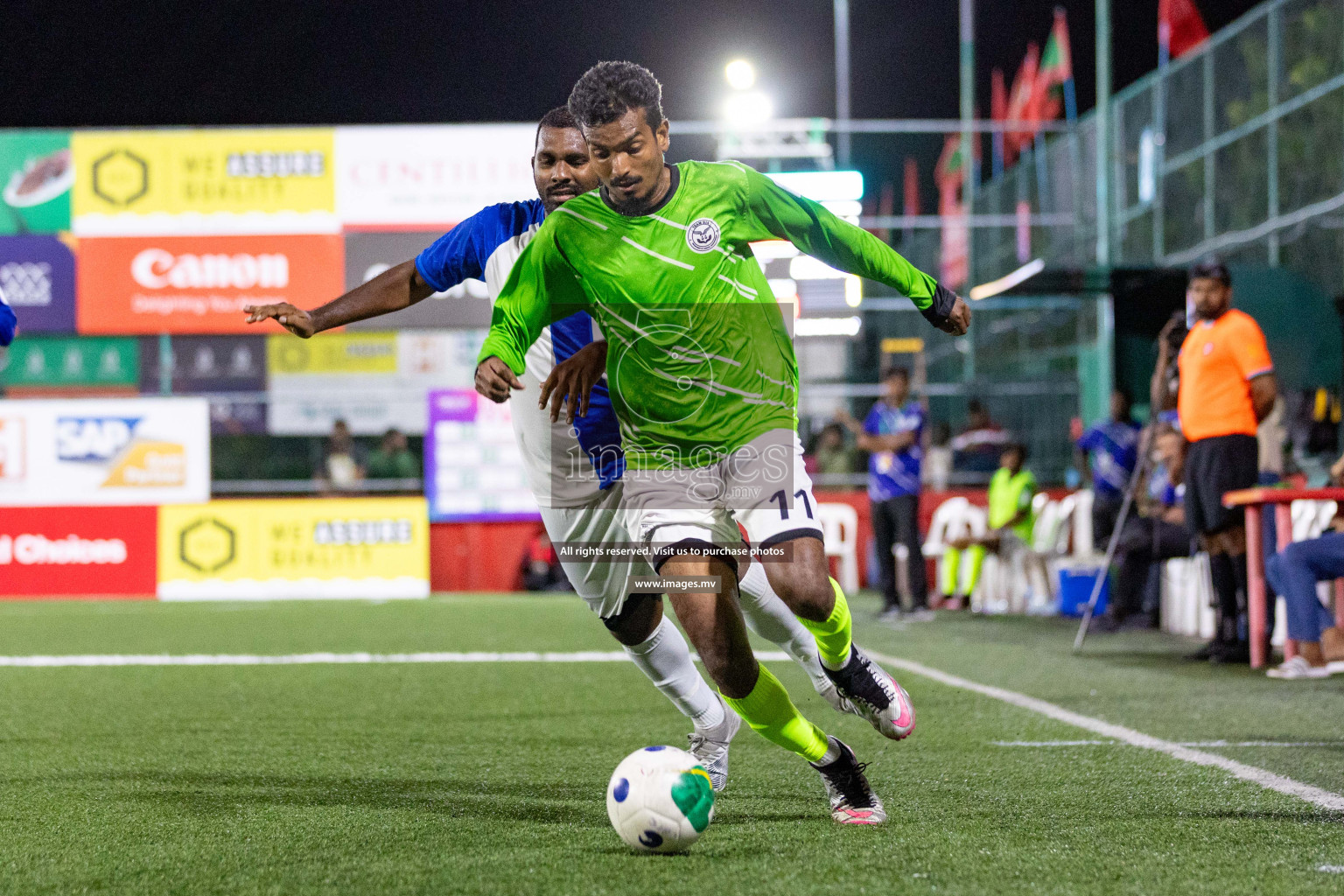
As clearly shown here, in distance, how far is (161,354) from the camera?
2034 centimetres

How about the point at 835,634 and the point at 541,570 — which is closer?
the point at 835,634

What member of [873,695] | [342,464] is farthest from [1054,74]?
[873,695]

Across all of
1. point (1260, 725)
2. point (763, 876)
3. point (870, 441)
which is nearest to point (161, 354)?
point (870, 441)

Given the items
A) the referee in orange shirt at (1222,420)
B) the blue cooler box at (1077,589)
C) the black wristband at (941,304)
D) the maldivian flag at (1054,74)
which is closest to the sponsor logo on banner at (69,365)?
the blue cooler box at (1077,589)

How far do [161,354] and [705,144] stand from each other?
7.95 m

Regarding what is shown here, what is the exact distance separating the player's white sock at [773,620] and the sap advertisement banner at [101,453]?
50.4ft

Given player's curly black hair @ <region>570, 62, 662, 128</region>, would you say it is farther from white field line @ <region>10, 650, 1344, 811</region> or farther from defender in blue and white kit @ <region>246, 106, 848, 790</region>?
white field line @ <region>10, 650, 1344, 811</region>

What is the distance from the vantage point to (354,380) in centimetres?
2009

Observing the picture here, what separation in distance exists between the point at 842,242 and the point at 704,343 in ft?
1.54

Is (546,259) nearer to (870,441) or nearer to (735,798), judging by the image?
(735,798)

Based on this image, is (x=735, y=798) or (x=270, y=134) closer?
(x=735, y=798)

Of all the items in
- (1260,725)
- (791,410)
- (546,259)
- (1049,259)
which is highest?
(1049,259)

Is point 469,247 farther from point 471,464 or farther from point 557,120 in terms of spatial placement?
point 471,464

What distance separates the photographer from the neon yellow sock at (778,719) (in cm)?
400
